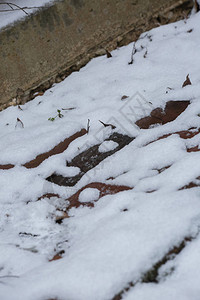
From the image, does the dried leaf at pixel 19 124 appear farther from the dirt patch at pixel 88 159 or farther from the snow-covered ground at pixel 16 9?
the snow-covered ground at pixel 16 9

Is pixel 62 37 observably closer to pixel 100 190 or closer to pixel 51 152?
pixel 51 152

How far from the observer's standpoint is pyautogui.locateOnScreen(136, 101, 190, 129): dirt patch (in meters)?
1.88

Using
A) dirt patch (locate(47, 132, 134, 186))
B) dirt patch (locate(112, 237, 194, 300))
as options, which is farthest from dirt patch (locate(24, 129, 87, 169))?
dirt patch (locate(112, 237, 194, 300))

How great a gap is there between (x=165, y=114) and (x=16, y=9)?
1620 millimetres

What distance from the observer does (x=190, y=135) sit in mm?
1578

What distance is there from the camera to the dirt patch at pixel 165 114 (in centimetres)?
188

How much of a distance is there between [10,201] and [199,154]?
0.96 meters

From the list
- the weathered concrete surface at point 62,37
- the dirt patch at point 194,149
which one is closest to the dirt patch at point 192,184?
the dirt patch at point 194,149

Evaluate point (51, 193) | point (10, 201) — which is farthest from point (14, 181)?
point (51, 193)

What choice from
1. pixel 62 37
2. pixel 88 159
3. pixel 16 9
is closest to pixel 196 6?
pixel 62 37

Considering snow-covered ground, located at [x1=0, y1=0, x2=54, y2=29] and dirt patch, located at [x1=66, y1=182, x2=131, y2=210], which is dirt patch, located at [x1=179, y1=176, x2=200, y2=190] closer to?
dirt patch, located at [x1=66, y1=182, x2=131, y2=210]

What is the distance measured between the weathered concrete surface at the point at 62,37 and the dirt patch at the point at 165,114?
125cm

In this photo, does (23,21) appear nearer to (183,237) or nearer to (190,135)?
(190,135)

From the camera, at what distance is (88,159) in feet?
5.85
